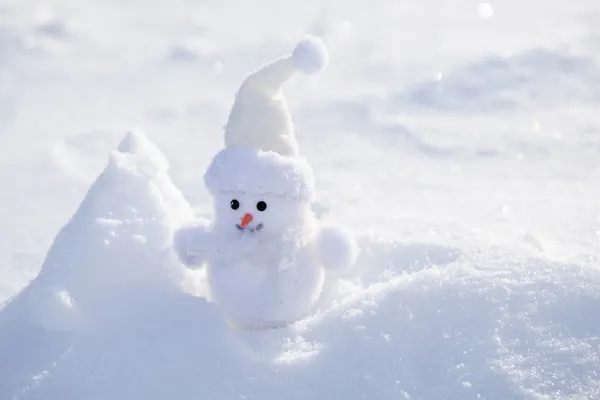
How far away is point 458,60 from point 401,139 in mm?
1069

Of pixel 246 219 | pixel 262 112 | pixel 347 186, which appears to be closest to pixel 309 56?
pixel 262 112

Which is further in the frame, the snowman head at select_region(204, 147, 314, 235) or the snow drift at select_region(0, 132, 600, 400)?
the snowman head at select_region(204, 147, 314, 235)

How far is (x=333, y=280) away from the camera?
251 centimetres

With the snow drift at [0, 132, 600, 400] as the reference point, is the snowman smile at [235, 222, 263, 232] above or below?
above

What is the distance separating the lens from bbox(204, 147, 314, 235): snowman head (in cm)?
215

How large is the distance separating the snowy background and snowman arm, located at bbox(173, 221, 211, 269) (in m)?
0.09

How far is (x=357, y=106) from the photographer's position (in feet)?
15.4

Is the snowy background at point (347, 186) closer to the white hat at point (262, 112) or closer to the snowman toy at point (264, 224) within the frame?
the snowman toy at point (264, 224)

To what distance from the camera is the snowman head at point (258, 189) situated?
215cm

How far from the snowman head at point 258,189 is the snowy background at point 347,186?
0.95 ft

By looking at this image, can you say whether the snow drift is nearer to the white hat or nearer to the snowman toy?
the snowman toy

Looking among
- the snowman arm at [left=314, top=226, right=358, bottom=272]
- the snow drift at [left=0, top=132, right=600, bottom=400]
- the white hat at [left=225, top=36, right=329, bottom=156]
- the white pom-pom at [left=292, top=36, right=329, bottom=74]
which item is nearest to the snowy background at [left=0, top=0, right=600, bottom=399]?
the snow drift at [left=0, top=132, right=600, bottom=400]

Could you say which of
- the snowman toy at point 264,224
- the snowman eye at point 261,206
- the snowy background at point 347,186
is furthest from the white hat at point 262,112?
the snowy background at point 347,186

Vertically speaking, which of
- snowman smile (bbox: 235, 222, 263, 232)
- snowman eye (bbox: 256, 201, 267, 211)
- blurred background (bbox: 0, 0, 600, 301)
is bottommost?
snowman smile (bbox: 235, 222, 263, 232)
